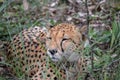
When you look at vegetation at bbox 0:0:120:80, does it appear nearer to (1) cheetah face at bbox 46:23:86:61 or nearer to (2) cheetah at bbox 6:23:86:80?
(2) cheetah at bbox 6:23:86:80

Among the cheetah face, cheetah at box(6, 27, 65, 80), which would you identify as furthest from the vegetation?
the cheetah face

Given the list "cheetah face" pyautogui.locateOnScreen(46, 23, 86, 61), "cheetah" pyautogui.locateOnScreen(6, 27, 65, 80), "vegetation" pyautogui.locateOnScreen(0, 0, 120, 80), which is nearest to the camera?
"cheetah face" pyautogui.locateOnScreen(46, 23, 86, 61)

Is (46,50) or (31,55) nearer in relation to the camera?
(46,50)

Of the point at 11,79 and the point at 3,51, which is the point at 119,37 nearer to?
the point at 11,79

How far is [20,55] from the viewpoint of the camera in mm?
4824

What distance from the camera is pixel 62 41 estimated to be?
4.11 m

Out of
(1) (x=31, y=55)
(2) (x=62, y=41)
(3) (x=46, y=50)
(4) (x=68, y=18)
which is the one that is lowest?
(4) (x=68, y=18)

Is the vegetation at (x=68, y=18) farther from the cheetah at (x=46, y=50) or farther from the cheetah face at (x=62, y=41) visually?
the cheetah face at (x=62, y=41)

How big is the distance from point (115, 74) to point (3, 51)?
1.81 metres

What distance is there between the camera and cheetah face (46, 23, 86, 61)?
3.98m

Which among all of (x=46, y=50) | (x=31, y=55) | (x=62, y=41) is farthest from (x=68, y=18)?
(x=62, y=41)

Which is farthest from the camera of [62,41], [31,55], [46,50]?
[31,55]

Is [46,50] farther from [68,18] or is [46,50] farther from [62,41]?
[68,18]

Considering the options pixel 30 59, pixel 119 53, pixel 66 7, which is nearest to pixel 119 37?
pixel 119 53
